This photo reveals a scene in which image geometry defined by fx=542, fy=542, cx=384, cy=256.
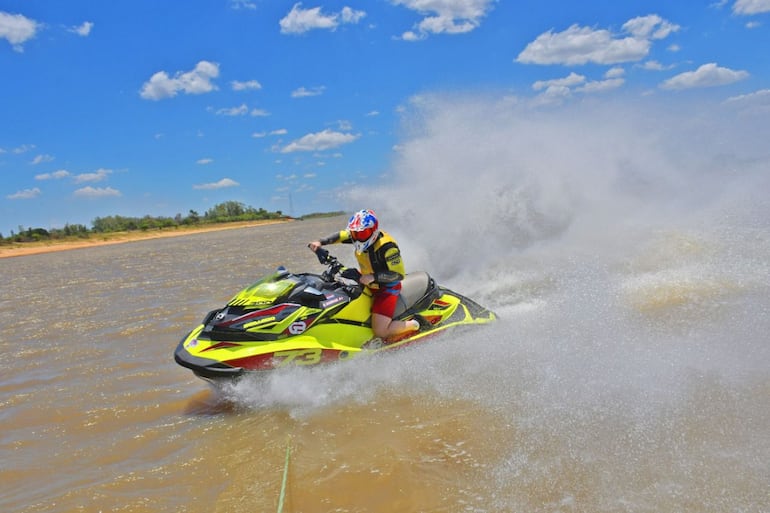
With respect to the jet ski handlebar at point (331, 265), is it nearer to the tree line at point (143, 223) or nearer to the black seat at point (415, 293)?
the black seat at point (415, 293)

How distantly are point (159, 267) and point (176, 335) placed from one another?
35.6 feet

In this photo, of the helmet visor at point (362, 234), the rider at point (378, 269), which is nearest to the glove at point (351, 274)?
the rider at point (378, 269)

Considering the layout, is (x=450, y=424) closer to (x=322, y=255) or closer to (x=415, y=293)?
(x=415, y=293)

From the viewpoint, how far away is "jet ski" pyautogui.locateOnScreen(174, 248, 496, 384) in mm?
4973

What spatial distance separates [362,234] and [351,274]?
1.65 ft

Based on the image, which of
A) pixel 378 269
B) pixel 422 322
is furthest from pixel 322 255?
pixel 422 322

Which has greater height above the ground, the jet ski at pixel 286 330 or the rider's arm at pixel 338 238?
the rider's arm at pixel 338 238

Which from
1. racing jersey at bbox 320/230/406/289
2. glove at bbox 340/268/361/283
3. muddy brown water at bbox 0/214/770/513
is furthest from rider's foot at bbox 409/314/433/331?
glove at bbox 340/268/361/283

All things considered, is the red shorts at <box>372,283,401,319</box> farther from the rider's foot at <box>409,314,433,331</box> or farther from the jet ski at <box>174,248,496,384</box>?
the rider's foot at <box>409,314,433,331</box>

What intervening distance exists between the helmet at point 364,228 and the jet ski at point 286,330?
474mm

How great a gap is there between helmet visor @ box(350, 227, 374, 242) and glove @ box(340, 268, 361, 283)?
0.40m

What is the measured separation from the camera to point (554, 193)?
37.4 feet

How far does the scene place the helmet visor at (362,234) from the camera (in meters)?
5.60

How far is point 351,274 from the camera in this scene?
5.86 m
